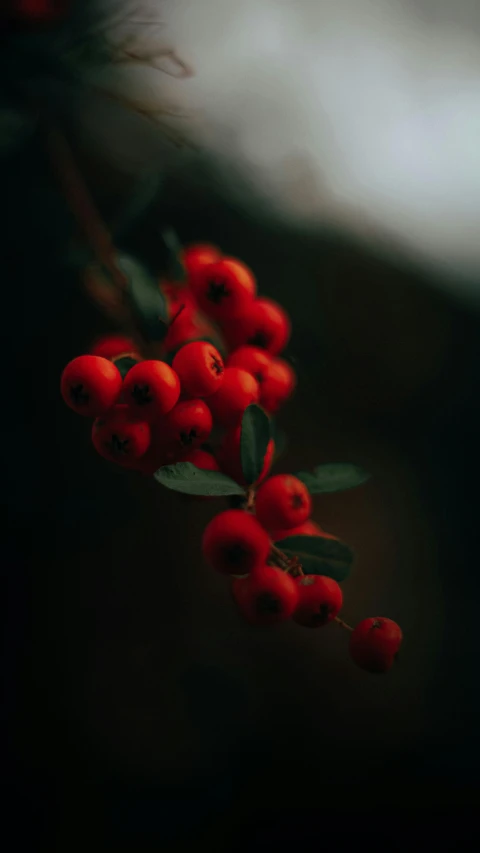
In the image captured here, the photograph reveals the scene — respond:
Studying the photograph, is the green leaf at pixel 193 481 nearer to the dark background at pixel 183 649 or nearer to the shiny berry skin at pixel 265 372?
the shiny berry skin at pixel 265 372

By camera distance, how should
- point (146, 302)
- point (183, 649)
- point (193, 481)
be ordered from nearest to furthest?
point (193, 481) → point (146, 302) → point (183, 649)

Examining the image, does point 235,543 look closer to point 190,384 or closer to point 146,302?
point 190,384

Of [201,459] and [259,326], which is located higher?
[259,326]

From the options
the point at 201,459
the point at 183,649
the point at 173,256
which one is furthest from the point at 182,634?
the point at 173,256

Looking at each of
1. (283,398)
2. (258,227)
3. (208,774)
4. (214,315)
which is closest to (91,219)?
(214,315)

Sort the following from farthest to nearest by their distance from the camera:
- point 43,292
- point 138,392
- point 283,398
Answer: point 43,292 → point 283,398 → point 138,392

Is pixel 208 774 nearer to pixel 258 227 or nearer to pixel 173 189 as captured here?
pixel 258 227

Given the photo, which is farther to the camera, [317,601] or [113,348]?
[113,348]
